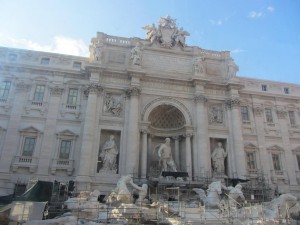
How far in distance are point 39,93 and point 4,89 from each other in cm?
323

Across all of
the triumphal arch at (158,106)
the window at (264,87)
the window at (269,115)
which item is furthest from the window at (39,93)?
the window at (264,87)

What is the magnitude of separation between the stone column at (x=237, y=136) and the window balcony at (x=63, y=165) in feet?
50.5

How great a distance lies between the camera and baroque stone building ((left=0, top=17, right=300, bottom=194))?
78.8 ft

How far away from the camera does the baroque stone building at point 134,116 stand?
2402 cm

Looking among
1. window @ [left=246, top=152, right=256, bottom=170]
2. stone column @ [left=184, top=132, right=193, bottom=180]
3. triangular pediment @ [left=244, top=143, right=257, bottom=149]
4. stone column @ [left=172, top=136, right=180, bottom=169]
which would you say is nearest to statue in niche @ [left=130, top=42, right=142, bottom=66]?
A: stone column @ [left=172, top=136, right=180, bottom=169]

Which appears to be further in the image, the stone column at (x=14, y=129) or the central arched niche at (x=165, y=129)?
the central arched niche at (x=165, y=129)

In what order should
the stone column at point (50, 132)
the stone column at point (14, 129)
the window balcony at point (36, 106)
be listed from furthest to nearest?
the window balcony at point (36, 106) < the stone column at point (50, 132) < the stone column at point (14, 129)

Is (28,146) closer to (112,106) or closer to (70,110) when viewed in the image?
(70,110)

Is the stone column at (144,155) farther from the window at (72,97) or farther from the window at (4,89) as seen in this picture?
the window at (4,89)

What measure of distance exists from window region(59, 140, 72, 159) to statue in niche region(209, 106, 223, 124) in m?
14.2

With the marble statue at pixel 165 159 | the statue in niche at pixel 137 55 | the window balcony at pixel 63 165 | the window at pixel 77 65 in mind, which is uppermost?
the statue in niche at pixel 137 55

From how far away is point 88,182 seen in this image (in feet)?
73.4

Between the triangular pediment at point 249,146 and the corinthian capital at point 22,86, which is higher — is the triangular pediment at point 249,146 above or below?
below

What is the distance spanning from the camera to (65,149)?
2486 centimetres
